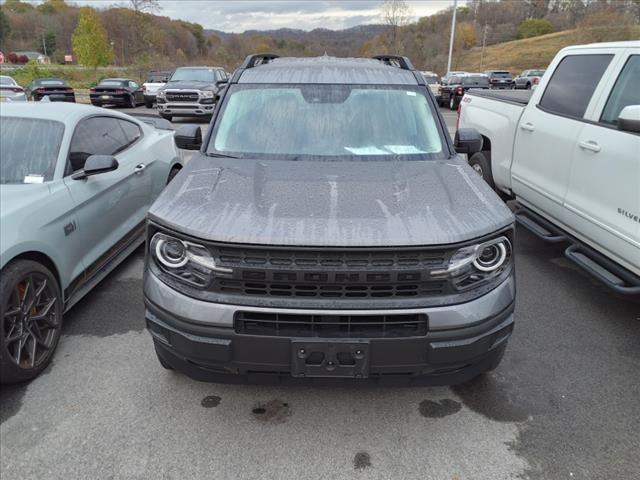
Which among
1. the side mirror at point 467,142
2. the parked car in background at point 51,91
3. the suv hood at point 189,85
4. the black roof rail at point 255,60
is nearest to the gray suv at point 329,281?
the side mirror at point 467,142

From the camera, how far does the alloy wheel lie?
294 cm

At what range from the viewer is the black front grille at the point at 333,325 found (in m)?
2.32

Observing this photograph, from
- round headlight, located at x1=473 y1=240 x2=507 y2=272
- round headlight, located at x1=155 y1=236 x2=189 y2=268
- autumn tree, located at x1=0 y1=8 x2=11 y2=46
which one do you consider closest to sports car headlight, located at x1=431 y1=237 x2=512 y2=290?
round headlight, located at x1=473 y1=240 x2=507 y2=272

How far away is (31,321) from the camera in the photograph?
10.2 ft

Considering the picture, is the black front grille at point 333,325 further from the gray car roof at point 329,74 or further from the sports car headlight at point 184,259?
the gray car roof at point 329,74

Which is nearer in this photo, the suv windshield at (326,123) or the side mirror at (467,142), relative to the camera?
the suv windshield at (326,123)

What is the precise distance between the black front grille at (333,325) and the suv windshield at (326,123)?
1.33 metres

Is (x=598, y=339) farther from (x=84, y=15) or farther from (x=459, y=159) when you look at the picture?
(x=84, y=15)

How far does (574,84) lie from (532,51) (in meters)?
89.4

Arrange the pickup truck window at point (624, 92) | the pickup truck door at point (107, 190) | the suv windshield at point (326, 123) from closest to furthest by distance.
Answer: the suv windshield at point (326, 123) < the pickup truck window at point (624, 92) < the pickup truck door at point (107, 190)

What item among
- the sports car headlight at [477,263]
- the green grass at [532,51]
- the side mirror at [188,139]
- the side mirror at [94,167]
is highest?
the side mirror at [188,139]

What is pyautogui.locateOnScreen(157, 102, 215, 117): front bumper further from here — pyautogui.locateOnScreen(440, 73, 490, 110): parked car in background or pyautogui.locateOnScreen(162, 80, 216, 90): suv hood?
pyautogui.locateOnScreen(440, 73, 490, 110): parked car in background

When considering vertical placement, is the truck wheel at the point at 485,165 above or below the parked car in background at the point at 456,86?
above

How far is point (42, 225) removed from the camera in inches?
127
